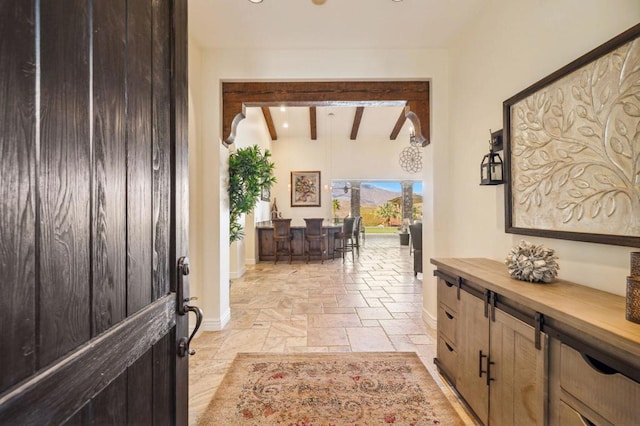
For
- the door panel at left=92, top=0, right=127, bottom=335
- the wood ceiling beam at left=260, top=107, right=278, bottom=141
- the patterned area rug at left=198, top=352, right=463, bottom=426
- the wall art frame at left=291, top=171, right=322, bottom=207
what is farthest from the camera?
the wall art frame at left=291, top=171, right=322, bottom=207

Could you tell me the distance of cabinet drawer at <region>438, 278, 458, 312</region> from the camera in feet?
6.89

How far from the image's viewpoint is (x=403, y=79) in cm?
331

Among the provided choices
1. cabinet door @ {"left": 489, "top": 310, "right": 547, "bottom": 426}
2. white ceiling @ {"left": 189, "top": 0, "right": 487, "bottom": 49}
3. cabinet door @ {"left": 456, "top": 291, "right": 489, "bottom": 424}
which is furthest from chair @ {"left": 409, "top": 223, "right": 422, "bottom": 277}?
cabinet door @ {"left": 489, "top": 310, "right": 547, "bottom": 426}

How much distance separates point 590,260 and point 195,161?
331cm

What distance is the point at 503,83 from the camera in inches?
91.4

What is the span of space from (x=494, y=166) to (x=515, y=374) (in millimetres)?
1481

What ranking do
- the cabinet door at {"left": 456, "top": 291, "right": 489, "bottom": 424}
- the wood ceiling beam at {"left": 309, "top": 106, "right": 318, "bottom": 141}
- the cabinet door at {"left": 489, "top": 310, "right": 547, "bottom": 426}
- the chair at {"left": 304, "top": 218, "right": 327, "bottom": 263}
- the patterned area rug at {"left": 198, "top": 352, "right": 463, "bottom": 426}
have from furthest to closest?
the wood ceiling beam at {"left": 309, "top": 106, "right": 318, "bottom": 141} → the chair at {"left": 304, "top": 218, "right": 327, "bottom": 263} → the patterned area rug at {"left": 198, "top": 352, "right": 463, "bottom": 426} → the cabinet door at {"left": 456, "top": 291, "right": 489, "bottom": 424} → the cabinet door at {"left": 489, "top": 310, "right": 547, "bottom": 426}

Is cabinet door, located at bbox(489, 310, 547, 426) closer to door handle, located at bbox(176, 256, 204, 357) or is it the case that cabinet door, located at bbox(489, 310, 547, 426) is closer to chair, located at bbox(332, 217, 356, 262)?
door handle, located at bbox(176, 256, 204, 357)

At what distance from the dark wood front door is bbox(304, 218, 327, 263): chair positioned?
20.0ft

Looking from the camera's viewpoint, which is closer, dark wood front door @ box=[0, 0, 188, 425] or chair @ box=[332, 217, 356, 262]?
dark wood front door @ box=[0, 0, 188, 425]

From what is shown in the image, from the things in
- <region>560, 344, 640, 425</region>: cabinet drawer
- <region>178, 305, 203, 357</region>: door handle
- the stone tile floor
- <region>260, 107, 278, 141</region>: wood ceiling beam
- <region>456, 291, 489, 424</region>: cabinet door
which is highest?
<region>260, 107, 278, 141</region>: wood ceiling beam

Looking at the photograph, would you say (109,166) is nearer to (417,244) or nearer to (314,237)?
(417,244)

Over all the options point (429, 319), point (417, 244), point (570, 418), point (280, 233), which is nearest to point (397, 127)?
point (417, 244)

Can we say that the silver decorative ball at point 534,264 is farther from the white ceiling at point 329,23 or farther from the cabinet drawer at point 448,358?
the white ceiling at point 329,23
